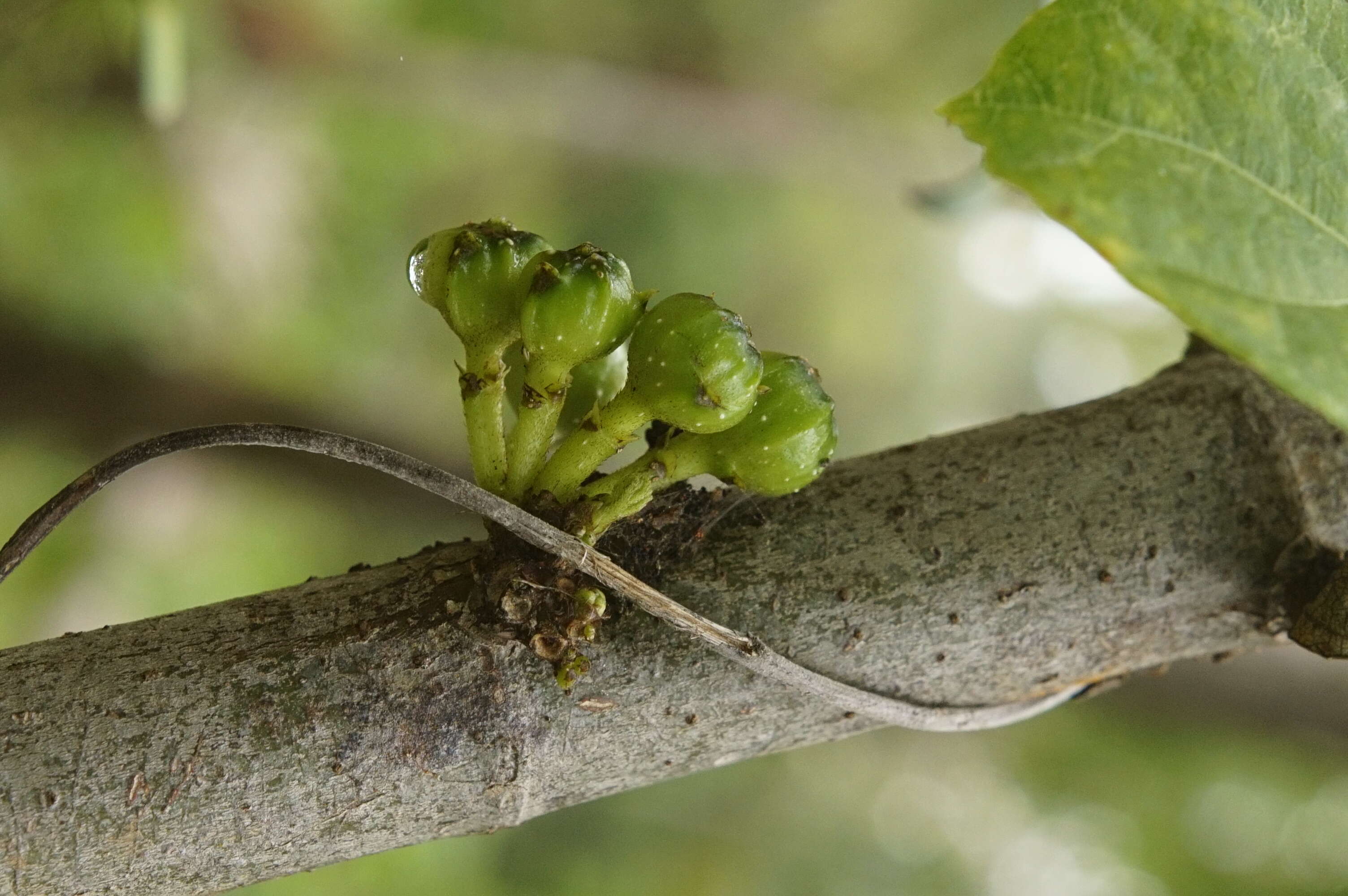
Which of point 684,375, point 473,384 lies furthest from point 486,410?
point 684,375

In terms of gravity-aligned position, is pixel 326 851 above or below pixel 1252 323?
below

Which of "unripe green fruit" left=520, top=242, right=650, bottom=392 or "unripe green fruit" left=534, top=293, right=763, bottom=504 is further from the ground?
"unripe green fruit" left=520, top=242, right=650, bottom=392

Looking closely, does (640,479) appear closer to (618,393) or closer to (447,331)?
(618,393)

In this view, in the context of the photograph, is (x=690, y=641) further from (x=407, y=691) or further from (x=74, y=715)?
(x=74, y=715)

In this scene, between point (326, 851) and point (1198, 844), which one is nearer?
point (326, 851)

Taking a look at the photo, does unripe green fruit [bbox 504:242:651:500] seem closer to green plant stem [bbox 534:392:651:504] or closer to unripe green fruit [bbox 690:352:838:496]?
green plant stem [bbox 534:392:651:504]

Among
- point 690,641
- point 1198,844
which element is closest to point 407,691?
point 690,641

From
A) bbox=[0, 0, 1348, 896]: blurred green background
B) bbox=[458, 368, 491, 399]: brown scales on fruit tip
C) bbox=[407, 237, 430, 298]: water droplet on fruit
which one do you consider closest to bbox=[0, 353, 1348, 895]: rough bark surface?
bbox=[458, 368, 491, 399]: brown scales on fruit tip
